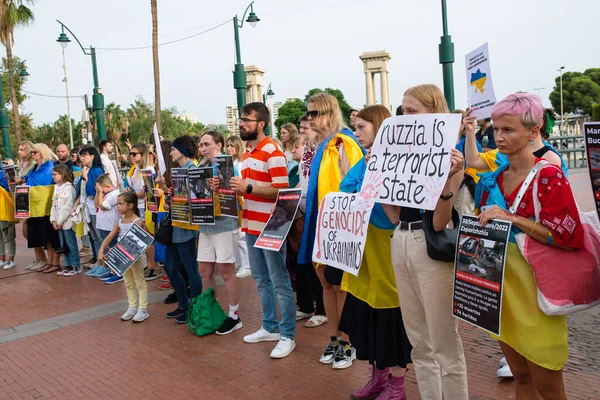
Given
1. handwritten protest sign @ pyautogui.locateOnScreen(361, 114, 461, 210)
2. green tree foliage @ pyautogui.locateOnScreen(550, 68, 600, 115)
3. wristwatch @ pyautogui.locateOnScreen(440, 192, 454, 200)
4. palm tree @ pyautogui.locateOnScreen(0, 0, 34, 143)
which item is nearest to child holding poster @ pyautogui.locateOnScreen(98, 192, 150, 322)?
handwritten protest sign @ pyautogui.locateOnScreen(361, 114, 461, 210)

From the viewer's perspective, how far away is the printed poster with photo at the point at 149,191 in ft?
21.1

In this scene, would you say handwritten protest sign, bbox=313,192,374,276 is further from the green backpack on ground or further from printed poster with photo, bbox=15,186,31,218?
printed poster with photo, bbox=15,186,31,218

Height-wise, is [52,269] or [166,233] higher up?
[166,233]

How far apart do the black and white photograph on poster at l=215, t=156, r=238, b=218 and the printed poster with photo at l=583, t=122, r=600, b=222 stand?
10.3ft

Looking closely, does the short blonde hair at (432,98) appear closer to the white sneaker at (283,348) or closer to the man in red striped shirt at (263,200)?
the man in red striped shirt at (263,200)

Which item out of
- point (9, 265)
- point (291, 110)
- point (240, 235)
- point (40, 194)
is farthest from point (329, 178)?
point (291, 110)

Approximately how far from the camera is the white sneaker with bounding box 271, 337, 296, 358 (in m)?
4.64

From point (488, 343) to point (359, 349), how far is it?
5.22 ft

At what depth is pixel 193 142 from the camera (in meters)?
5.91

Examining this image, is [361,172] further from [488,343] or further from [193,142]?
[193,142]

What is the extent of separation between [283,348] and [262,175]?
5.08 feet

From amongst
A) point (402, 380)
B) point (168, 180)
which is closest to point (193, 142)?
point (168, 180)

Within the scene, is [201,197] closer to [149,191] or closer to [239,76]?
[149,191]

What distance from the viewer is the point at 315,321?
5480mm
